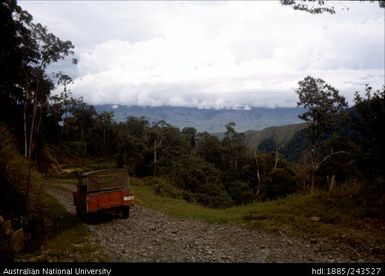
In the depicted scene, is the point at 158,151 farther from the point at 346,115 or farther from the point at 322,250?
the point at 322,250

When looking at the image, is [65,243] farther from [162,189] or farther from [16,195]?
[162,189]

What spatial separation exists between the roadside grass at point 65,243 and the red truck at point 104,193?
1.00 m

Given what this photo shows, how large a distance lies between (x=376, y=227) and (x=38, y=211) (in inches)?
534

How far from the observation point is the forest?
16.4 meters

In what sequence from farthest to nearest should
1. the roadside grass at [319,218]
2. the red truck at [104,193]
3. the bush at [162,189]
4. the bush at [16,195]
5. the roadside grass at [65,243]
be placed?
the bush at [162,189] < the red truck at [104,193] < the bush at [16,195] < the roadside grass at [319,218] < the roadside grass at [65,243]

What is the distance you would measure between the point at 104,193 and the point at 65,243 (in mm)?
4898

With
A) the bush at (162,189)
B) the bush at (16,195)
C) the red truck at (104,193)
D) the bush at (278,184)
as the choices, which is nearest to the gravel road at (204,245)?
the red truck at (104,193)

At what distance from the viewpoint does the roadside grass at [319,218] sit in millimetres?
12859

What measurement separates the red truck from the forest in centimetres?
217

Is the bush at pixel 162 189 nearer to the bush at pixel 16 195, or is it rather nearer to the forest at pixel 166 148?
the forest at pixel 166 148

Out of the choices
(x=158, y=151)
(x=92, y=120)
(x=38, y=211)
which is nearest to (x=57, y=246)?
(x=38, y=211)

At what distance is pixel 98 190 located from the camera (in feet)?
62.9

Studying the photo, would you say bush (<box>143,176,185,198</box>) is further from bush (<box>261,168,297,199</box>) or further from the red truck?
bush (<box>261,168,297,199</box>)

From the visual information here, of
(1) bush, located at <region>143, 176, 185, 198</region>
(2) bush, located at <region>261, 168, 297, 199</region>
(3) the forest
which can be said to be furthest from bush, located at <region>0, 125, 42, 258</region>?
(2) bush, located at <region>261, 168, 297, 199</region>
